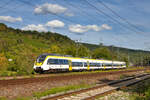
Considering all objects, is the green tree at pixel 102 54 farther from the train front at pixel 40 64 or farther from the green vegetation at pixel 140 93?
the green vegetation at pixel 140 93

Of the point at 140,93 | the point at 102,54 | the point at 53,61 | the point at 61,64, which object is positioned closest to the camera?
the point at 140,93

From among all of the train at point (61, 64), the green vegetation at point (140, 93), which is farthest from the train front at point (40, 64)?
the green vegetation at point (140, 93)

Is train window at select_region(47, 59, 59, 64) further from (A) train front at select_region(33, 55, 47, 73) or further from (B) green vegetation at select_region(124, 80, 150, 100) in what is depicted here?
(B) green vegetation at select_region(124, 80, 150, 100)

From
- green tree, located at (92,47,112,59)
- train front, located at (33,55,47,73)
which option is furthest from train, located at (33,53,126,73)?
green tree, located at (92,47,112,59)

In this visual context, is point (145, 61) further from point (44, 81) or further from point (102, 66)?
point (44, 81)

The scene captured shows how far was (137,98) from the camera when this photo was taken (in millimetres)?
11414

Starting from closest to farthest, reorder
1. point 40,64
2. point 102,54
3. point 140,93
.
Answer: point 140,93
point 40,64
point 102,54

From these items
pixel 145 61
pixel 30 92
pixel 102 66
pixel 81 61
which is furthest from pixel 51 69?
pixel 145 61

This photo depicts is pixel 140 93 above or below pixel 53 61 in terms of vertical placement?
below

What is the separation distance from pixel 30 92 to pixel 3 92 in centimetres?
196

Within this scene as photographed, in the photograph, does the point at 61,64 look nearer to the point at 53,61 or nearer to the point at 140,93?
the point at 53,61

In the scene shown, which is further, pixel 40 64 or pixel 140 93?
pixel 40 64

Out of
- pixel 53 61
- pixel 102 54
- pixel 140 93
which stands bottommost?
pixel 140 93

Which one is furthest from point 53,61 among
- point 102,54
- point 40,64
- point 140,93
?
point 102,54
